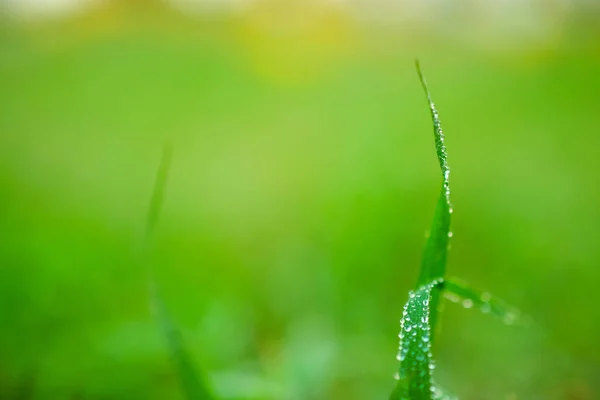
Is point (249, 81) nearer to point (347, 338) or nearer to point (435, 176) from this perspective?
point (435, 176)

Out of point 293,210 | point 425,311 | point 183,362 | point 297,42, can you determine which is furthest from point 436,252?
point 297,42

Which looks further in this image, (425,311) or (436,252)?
(436,252)

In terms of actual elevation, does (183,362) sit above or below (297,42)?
below

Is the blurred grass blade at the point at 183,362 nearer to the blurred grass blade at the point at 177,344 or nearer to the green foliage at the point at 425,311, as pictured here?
the blurred grass blade at the point at 177,344

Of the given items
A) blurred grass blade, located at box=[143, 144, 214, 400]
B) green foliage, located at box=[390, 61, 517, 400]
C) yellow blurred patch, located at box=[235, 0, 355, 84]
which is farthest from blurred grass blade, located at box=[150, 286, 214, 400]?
yellow blurred patch, located at box=[235, 0, 355, 84]

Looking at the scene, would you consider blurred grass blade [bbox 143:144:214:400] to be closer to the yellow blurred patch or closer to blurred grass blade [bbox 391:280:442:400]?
blurred grass blade [bbox 391:280:442:400]

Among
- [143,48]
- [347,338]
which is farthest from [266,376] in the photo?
[143,48]

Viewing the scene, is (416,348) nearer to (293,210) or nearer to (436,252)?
(436,252)
